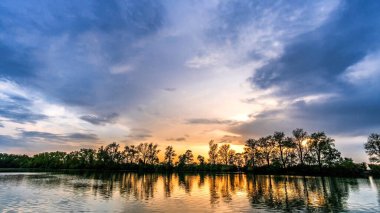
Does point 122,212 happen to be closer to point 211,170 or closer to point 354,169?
point 354,169

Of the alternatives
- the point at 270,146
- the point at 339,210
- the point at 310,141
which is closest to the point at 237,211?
the point at 339,210

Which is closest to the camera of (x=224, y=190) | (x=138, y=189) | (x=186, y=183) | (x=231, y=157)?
(x=138, y=189)

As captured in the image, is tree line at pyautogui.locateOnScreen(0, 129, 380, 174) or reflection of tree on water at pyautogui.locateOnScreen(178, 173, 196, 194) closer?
reflection of tree on water at pyautogui.locateOnScreen(178, 173, 196, 194)

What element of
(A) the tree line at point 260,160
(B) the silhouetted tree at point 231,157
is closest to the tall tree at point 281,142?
(A) the tree line at point 260,160

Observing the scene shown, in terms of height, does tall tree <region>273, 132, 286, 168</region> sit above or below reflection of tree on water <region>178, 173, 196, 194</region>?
above

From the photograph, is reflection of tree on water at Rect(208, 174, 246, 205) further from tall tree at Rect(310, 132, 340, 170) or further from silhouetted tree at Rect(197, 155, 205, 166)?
silhouetted tree at Rect(197, 155, 205, 166)

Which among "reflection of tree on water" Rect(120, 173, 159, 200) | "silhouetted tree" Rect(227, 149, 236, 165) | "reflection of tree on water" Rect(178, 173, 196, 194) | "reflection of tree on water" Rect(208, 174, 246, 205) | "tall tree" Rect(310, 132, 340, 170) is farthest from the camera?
"silhouetted tree" Rect(227, 149, 236, 165)

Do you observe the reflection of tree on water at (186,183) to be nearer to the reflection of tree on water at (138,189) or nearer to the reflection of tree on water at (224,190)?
the reflection of tree on water at (224,190)

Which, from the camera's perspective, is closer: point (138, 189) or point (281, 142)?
point (138, 189)

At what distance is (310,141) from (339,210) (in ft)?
295

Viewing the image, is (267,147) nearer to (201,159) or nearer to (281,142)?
(281,142)

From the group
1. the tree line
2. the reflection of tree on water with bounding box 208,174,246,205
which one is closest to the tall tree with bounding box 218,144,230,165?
the tree line

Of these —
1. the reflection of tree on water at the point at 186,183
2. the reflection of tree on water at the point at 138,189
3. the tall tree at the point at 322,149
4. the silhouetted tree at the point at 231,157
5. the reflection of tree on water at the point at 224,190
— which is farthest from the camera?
the silhouetted tree at the point at 231,157

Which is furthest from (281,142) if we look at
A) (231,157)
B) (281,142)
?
(231,157)
